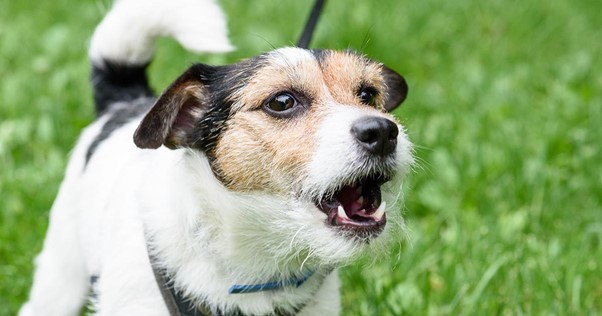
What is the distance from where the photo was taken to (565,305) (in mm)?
4016

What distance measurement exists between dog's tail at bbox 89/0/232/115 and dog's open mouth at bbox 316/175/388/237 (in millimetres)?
819

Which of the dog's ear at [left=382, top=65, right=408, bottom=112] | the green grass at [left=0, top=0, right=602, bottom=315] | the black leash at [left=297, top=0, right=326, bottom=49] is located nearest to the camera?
the dog's ear at [left=382, top=65, right=408, bottom=112]

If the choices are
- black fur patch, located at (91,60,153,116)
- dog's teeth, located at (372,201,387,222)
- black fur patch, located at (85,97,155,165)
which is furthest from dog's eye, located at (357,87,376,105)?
black fur patch, located at (91,60,153,116)

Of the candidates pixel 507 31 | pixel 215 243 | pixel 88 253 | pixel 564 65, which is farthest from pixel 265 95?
pixel 507 31

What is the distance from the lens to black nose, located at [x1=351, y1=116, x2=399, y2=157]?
2.81 m

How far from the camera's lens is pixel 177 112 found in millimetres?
3104

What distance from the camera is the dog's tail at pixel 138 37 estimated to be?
11.6ft

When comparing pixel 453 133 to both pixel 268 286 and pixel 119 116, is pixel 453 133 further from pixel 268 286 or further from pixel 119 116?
pixel 268 286

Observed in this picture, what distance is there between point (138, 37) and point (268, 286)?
1.29 metres

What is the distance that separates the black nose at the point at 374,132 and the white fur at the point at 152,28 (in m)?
0.84

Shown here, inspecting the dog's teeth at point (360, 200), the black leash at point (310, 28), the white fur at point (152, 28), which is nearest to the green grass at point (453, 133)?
the black leash at point (310, 28)

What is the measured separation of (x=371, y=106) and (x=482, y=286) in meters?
1.24

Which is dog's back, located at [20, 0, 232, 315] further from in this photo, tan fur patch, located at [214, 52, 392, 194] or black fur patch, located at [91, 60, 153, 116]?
tan fur patch, located at [214, 52, 392, 194]

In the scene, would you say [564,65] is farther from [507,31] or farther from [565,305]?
[565,305]
